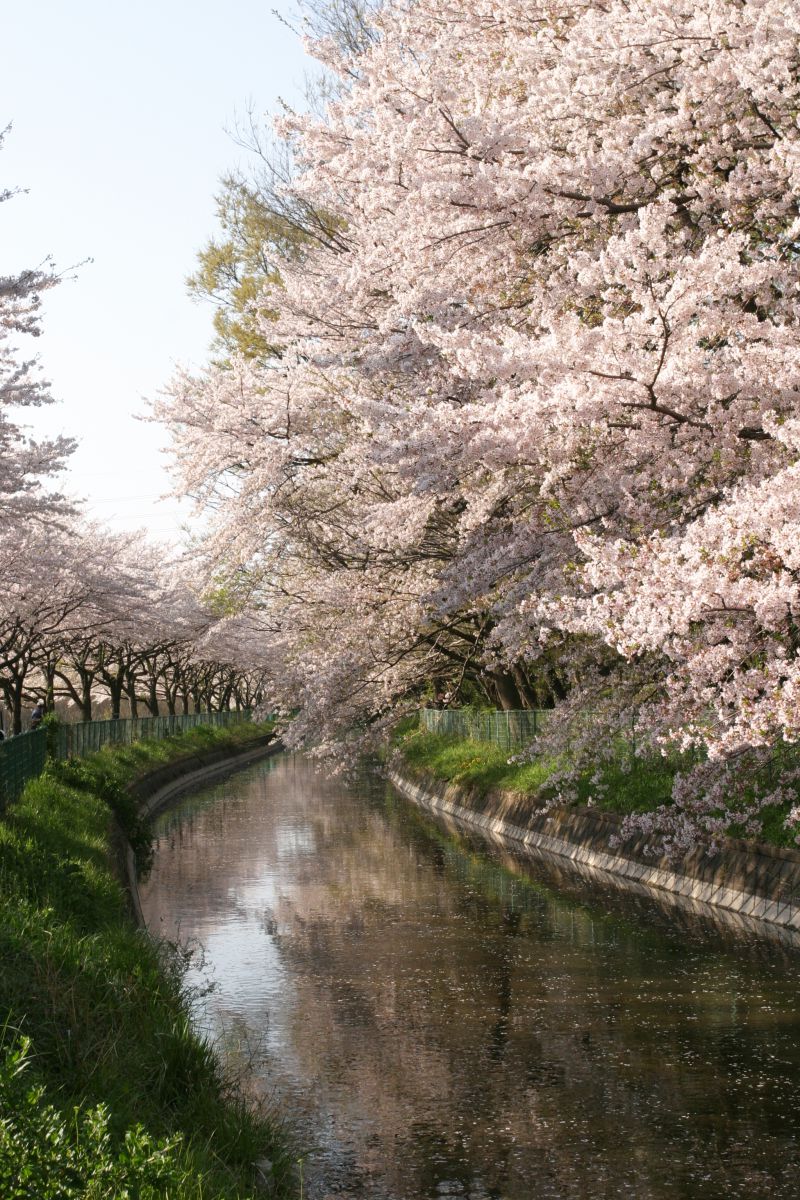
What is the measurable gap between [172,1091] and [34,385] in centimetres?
1720

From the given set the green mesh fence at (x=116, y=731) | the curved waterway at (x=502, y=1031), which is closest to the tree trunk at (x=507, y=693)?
the green mesh fence at (x=116, y=731)

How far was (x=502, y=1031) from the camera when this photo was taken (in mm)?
11156

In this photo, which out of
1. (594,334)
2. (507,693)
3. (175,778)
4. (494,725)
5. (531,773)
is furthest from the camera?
(175,778)

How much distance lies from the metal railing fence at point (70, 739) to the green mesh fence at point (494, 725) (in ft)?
27.7

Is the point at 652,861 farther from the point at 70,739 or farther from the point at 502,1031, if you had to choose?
the point at 70,739

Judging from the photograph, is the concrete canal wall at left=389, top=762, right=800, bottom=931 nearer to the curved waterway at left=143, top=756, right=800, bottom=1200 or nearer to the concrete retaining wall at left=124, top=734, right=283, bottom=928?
the curved waterway at left=143, top=756, right=800, bottom=1200

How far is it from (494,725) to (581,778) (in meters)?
10.0

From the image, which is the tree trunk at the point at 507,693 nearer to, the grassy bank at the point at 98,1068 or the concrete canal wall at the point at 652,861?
the concrete canal wall at the point at 652,861

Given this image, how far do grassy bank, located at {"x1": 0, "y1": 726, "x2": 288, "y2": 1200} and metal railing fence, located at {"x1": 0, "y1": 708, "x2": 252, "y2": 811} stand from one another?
20.1 ft

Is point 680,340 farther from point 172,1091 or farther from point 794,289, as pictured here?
point 172,1091

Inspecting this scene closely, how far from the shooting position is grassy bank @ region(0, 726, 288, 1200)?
5418mm

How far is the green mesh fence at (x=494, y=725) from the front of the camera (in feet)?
100

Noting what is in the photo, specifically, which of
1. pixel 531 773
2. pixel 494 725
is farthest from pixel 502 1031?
pixel 494 725

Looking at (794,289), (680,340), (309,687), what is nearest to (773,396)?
(680,340)
